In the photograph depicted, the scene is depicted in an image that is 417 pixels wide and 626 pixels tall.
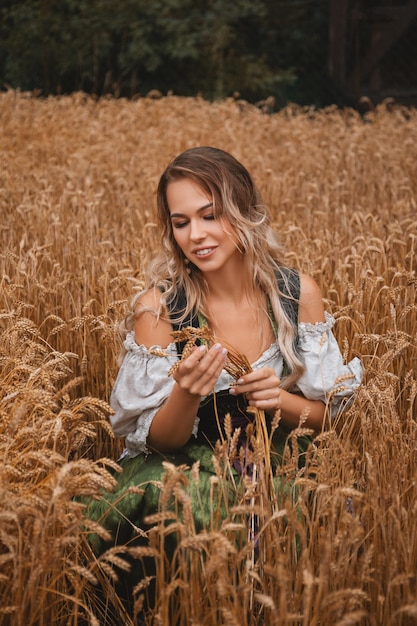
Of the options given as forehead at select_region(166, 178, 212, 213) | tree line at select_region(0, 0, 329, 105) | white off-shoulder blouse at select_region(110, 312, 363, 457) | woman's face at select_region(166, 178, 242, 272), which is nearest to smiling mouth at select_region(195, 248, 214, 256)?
woman's face at select_region(166, 178, 242, 272)

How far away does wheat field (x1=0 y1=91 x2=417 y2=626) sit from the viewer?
1376 millimetres

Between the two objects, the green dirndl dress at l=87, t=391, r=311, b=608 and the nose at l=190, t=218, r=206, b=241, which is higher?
the nose at l=190, t=218, r=206, b=241

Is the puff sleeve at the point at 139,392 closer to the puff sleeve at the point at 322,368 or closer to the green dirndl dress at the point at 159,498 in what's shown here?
the green dirndl dress at the point at 159,498

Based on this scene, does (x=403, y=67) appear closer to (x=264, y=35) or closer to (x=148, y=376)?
(x=264, y=35)

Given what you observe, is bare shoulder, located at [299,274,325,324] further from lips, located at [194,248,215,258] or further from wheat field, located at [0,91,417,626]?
lips, located at [194,248,215,258]

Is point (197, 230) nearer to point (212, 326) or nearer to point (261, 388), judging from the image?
point (212, 326)

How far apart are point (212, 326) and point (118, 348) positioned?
15.9 inches

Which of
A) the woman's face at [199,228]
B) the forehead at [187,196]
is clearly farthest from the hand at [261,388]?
the forehead at [187,196]

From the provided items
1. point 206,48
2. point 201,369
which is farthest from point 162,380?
point 206,48

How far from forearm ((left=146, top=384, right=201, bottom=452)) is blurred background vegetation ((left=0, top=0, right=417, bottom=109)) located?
8942mm

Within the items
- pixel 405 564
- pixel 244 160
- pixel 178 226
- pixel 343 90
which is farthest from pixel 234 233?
pixel 343 90

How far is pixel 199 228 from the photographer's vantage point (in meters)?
2.06

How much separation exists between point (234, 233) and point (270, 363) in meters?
0.35

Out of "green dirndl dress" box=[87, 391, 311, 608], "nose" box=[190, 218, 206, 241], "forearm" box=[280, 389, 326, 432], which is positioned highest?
"nose" box=[190, 218, 206, 241]
